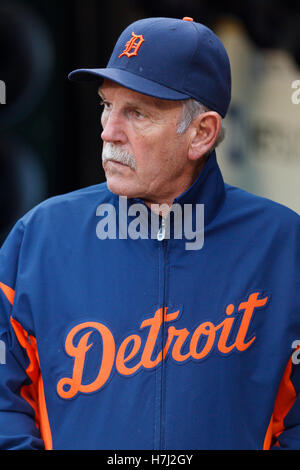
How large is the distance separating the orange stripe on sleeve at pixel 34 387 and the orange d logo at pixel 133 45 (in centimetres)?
→ 71

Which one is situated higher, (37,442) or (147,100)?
(147,100)

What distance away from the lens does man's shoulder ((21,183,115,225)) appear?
6.22 ft

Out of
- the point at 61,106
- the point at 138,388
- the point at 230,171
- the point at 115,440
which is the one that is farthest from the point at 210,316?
the point at 230,171

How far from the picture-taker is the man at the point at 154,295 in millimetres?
1749

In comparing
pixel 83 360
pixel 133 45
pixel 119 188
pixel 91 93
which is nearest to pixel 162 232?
pixel 119 188

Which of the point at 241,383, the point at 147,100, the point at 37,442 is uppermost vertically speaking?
the point at 147,100

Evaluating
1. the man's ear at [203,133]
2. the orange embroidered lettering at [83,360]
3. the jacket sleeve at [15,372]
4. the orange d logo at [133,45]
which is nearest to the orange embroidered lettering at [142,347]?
the orange embroidered lettering at [83,360]

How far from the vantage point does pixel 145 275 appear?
181 cm

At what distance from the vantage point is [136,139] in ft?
5.96

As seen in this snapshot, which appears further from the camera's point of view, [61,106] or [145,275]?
[61,106]

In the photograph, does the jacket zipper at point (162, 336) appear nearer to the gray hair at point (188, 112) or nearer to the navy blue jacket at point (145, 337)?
the navy blue jacket at point (145, 337)

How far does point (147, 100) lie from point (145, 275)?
42cm

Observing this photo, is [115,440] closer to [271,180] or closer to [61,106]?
[61,106]

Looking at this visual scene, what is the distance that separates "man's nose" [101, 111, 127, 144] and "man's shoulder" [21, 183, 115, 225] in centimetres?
18
